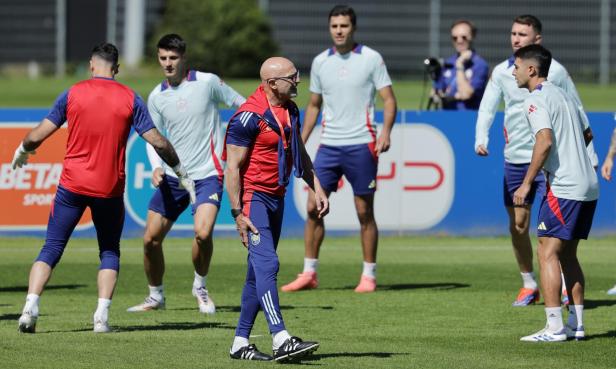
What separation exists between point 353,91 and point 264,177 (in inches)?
164

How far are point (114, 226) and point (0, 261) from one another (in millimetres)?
5139

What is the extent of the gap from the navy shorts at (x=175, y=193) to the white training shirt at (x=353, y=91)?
199 centimetres

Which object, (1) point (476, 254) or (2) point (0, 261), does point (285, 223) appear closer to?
(1) point (476, 254)

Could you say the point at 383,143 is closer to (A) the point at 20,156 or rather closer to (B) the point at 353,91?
(B) the point at 353,91

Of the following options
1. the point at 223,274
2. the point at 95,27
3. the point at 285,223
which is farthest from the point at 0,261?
the point at 95,27

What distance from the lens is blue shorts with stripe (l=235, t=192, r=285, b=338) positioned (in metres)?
8.69

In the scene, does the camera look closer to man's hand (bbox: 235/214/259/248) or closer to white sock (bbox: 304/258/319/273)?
white sock (bbox: 304/258/319/273)

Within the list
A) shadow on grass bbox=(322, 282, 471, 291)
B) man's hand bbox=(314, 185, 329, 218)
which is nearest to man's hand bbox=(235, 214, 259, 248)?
man's hand bbox=(314, 185, 329, 218)

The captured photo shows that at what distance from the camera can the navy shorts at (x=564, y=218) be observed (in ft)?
31.8

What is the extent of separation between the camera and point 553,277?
31.9ft

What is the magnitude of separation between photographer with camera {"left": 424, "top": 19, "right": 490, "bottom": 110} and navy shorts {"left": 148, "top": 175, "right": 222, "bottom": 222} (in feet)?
18.7

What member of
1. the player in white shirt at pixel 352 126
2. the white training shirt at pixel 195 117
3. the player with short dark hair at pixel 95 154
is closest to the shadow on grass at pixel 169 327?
the player with short dark hair at pixel 95 154

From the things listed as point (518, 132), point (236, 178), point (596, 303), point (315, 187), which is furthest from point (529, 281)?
point (236, 178)

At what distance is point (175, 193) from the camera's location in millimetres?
11297
